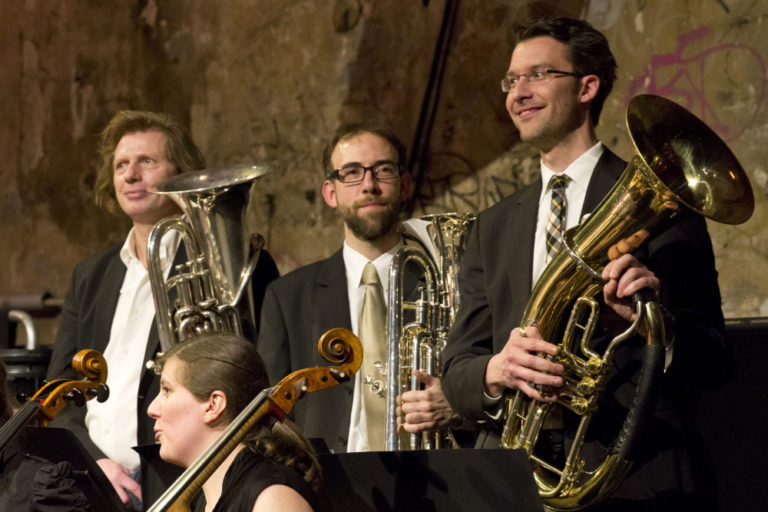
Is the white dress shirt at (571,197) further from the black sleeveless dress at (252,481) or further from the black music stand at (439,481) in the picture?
the black sleeveless dress at (252,481)

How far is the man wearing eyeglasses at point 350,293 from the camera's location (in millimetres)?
3330

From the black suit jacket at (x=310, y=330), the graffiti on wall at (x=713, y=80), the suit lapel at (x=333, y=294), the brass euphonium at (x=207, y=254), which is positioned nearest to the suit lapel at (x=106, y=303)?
the brass euphonium at (x=207, y=254)

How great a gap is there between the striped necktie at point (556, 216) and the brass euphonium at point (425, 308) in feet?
1.60

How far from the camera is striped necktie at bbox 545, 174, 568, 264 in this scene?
2.76 m

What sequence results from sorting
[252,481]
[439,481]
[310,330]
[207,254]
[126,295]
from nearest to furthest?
[439,481]
[252,481]
[310,330]
[207,254]
[126,295]

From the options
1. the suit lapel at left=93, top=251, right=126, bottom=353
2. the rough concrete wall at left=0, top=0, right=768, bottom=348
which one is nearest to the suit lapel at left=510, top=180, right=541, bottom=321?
the rough concrete wall at left=0, top=0, right=768, bottom=348

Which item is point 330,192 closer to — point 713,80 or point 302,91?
point 713,80

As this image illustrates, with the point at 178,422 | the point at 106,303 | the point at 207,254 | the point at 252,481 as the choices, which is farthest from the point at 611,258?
the point at 106,303

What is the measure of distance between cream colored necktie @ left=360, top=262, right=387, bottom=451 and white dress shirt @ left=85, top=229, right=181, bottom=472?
79 centimetres

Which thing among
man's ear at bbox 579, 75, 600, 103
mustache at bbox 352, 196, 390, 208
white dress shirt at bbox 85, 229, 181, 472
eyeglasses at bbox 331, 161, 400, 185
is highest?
man's ear at bbox 579, 75, 600, 103

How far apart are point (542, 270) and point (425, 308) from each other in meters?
0.59

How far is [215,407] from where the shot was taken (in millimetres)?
2574

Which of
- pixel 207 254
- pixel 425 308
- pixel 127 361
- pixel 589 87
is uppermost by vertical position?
pixel 589 87

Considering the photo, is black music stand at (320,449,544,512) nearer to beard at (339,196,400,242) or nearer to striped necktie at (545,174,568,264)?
striped necktie at (545,174,568,264)
